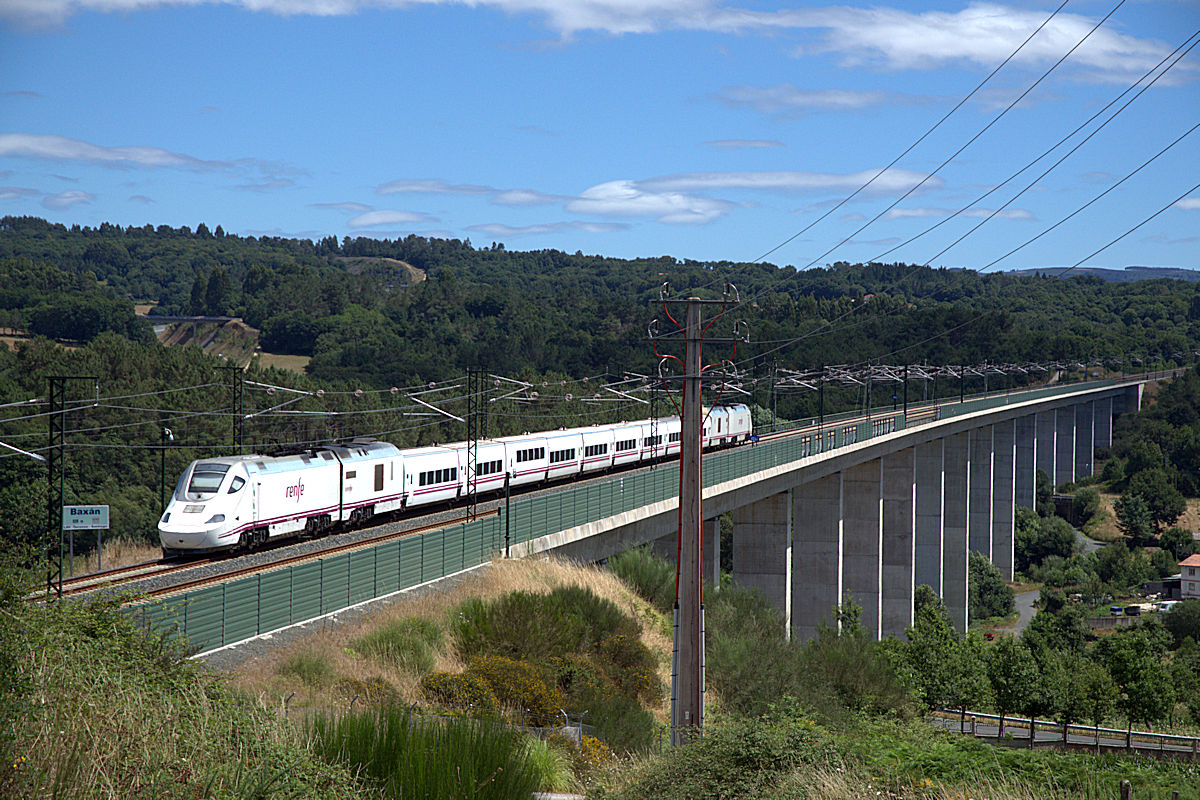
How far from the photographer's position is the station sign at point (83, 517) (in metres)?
21.4

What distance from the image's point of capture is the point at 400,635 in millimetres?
18359

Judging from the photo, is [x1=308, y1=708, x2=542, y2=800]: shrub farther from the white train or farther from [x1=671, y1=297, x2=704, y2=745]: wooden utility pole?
the white train

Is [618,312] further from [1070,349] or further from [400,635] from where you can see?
[400,635]

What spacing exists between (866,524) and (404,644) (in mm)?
52212

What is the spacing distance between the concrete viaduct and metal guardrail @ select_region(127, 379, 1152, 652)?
56 cm

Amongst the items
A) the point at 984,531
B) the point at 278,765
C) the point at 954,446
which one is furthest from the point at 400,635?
the point at 984,531

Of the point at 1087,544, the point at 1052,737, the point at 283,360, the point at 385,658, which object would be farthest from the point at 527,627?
the point at 283,360

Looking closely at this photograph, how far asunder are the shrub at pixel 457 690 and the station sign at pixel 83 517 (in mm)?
8930

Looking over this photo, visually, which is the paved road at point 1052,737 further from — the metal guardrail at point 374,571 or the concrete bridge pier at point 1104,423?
the concrete bridge pier at point 1104,423

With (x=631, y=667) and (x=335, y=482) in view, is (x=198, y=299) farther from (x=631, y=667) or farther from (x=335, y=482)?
(x=631, y=667)

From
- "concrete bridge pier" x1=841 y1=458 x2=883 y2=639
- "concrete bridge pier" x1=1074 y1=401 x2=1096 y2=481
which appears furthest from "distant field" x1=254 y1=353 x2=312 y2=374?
"concrete bridge pier" x1=1074 y1=401 x2=1096 y2=481

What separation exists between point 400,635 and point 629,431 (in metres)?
32.6

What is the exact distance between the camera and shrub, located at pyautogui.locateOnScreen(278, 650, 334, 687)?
52.1 feet

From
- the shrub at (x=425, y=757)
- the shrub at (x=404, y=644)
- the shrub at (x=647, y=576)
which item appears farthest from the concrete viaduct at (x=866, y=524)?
the shrub at (x=425, y=757)
